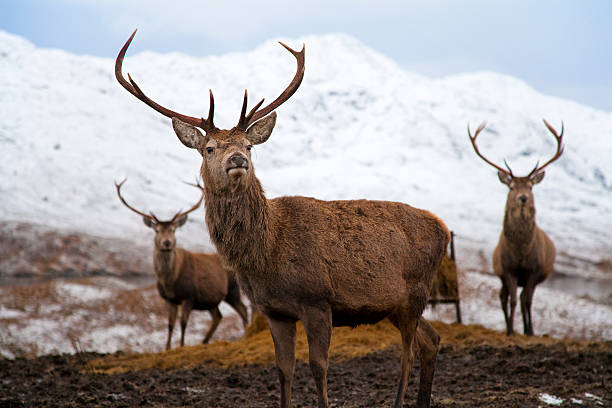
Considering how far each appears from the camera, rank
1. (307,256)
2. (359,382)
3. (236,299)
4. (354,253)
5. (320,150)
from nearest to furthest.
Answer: (307,256) < (354,253) < (359,382) < (236,299) < (320,150)

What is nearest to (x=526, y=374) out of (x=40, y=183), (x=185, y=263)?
(x=185, y=263)

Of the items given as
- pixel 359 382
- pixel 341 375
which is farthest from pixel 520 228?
pixel 359 382

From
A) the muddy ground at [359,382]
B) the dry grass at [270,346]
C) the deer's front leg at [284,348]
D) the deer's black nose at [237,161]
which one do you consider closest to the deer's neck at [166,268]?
the dry grass at [270,346]

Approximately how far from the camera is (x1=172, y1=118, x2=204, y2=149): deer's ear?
544cm

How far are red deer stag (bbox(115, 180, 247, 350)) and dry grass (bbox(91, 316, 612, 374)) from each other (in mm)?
2285

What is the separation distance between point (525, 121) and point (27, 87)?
6948 cm

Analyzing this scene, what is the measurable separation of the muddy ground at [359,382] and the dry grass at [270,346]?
32 centimetres

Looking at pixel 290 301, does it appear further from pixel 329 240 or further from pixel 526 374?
pixel 526 374

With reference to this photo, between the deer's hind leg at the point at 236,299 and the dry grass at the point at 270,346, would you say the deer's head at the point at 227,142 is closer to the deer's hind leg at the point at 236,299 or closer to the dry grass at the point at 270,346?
the dry grass at the point at 270,346

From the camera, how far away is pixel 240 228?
5.13 m

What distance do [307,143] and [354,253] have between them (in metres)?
73.1

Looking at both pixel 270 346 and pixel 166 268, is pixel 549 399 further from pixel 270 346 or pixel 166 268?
pixel 166 268

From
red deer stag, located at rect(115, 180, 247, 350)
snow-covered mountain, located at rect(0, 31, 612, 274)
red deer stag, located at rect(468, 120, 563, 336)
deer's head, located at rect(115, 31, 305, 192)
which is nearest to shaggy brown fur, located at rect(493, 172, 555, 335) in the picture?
red deer stag, located at rect(468, 120, 563, 336)

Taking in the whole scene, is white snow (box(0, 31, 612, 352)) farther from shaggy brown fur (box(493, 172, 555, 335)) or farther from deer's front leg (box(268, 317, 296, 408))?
deer's front leg (box(268, 317, 296, 408))
